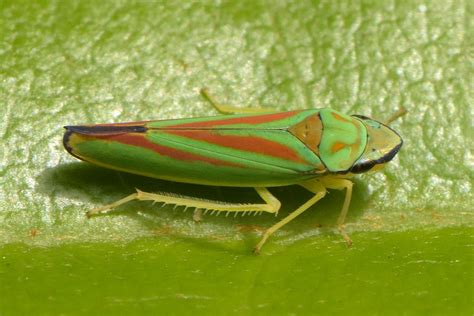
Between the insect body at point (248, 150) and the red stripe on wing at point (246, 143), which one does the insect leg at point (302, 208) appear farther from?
the red stripe on wing at point (246, 143)

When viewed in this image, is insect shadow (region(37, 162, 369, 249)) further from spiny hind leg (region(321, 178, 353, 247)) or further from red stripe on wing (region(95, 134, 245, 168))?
red stripe on wing (region(95, 134, 245, 168))

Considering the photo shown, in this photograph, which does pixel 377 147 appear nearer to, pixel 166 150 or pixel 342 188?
pixel 342 188

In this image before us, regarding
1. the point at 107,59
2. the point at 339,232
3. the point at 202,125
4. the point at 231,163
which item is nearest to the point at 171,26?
the point at 107,59

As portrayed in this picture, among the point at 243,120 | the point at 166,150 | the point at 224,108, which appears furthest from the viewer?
the point at 224,108

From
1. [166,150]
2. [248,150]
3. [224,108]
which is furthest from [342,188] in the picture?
[166,150]

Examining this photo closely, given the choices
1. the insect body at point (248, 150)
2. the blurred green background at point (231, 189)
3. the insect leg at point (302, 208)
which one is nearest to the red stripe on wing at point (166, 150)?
the insect body at point (248, 150)

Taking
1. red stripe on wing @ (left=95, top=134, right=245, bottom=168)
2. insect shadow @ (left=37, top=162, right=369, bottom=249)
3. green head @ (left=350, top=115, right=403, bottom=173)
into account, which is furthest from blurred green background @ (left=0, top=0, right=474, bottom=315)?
red stripe on wing @ (left=95, top=134, right=245, bottom=168)

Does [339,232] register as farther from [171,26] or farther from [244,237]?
[171,26]
